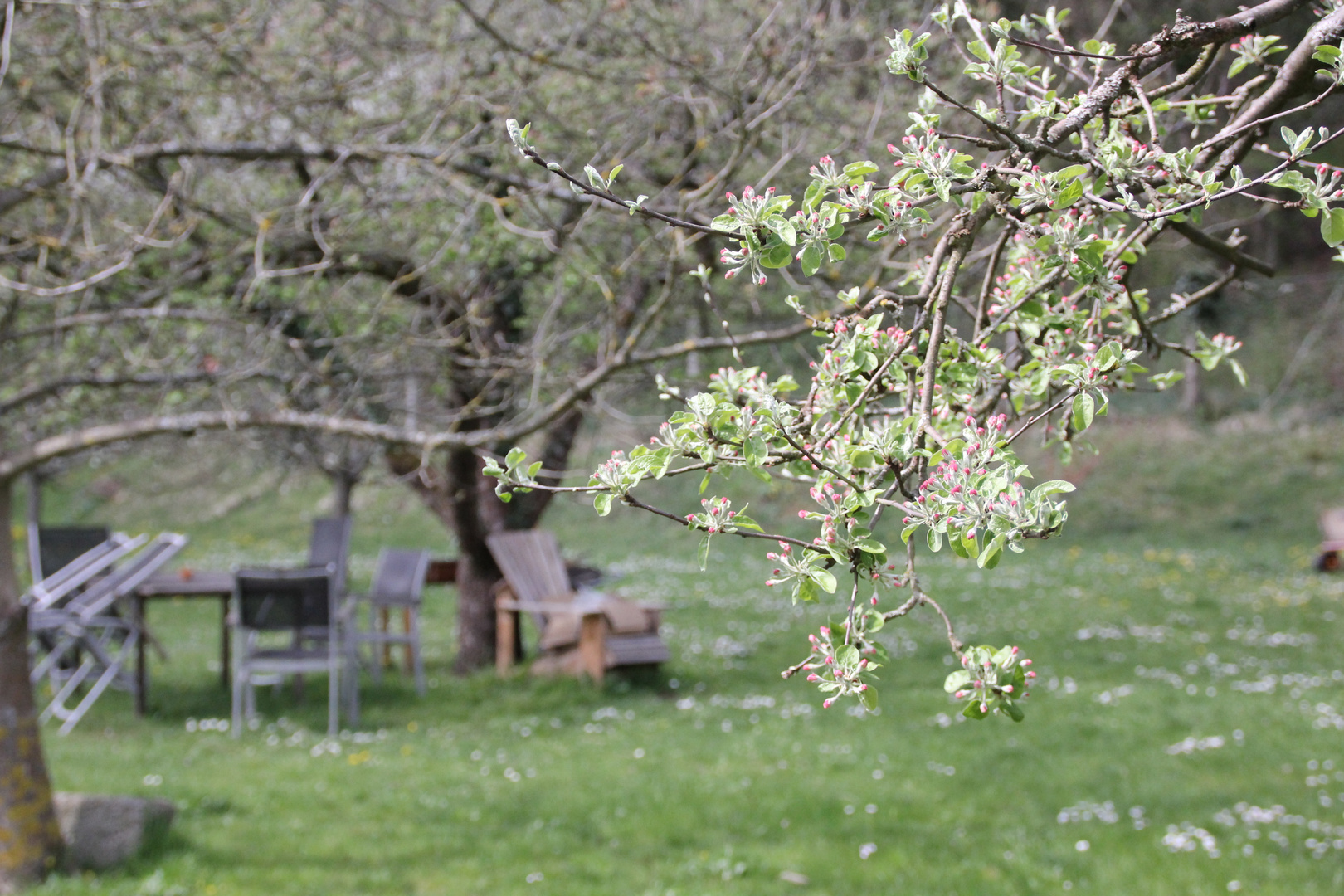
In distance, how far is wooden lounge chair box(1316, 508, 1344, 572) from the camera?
13.5 metres

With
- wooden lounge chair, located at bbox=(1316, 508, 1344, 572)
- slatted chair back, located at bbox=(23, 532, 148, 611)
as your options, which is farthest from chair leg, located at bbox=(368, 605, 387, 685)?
wooden lounge chair, located at bbox=(1316, 508, 1344, 572)

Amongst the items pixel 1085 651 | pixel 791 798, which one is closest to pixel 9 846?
pixel 791 798

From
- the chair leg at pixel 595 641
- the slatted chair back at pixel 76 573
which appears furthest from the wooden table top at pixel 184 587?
the chair leg at pixel 595 641

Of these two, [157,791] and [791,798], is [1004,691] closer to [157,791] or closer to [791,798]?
[791,798]

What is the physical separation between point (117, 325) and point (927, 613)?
8197 mm

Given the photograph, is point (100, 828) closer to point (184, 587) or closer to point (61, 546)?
point (184, 587)

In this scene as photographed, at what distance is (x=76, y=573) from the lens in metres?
8.57

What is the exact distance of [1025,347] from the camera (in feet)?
5.91

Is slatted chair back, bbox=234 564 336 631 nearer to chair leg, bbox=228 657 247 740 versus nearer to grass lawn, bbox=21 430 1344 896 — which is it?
chair leg, bbox=228 657 247 740

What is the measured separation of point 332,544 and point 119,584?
1744mm

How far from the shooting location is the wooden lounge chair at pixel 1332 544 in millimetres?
13547

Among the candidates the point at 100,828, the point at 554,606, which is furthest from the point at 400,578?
the point at 100,828

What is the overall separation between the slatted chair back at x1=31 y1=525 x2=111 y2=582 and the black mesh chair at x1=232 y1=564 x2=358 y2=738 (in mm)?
2288

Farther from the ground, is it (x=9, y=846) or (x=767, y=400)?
(x=767, y=400)
